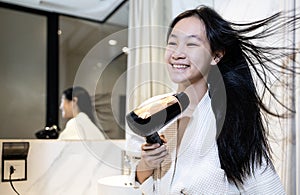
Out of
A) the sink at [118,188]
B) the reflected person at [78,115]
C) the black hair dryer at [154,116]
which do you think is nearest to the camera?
the black hair dryer at [154,116]

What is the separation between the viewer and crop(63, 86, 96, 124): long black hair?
109 cm

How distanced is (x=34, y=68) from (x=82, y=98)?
186 mm

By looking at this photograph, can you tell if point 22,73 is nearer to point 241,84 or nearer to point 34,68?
point 34,68

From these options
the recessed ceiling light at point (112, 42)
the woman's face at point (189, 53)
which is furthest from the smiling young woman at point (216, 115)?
the recessed ceiling light at point (112, 42)

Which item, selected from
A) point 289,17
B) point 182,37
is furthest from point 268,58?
point 182,37

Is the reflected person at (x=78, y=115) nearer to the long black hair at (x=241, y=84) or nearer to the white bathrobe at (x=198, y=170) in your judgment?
the white bathrobe at (x=198, y=170)

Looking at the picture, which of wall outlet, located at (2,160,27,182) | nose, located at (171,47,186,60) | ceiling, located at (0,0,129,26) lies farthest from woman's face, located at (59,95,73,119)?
nose, located at (171,47,186,60)

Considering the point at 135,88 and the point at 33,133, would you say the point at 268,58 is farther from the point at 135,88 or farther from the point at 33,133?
the point at 33,133

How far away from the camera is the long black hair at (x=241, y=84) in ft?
2.96

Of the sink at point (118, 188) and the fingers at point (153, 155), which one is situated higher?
the fingers at point (153, 155)

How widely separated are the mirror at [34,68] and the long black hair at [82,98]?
0.08 ft

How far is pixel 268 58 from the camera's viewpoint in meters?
0.95

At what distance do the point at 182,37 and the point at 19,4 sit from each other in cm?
56

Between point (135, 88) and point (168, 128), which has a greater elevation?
point (135, 88)
